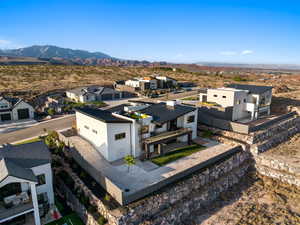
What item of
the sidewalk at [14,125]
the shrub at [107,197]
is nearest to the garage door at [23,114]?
the sidewalk at [14,125]

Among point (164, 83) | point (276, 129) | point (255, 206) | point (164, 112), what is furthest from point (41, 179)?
point (164, 83)

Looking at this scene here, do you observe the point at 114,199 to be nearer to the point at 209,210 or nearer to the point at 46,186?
the point at 46,186

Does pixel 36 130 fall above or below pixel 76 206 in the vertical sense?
above

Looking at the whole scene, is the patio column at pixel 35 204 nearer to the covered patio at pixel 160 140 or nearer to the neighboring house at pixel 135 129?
the neighboring house at pixel 135 129

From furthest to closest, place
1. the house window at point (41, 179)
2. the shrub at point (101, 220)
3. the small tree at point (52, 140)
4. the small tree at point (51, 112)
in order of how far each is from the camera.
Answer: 1. the small tree at point (51, 112)
2. the small tree at point (52, 140)
3. the house window at point (41, 179)
4. the shrub at point (101, 220)

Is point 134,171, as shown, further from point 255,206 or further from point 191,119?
point 255,206

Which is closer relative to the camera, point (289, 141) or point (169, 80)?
point (289, 141)

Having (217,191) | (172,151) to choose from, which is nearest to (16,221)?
(172,151)
